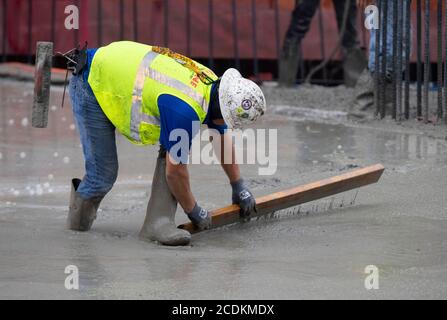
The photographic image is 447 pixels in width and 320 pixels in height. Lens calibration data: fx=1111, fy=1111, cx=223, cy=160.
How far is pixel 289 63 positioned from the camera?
12406 millimetres

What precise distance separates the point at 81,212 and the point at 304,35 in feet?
20.7

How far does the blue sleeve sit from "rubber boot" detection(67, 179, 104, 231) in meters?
0.82

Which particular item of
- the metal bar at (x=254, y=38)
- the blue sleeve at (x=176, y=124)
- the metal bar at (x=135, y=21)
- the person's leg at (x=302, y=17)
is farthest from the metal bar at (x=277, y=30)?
the blue sleeve at (x=176, y=124)

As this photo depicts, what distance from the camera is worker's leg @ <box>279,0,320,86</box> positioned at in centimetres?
1208

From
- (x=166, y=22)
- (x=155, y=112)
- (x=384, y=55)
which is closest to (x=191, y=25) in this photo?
(x=166, y=22)

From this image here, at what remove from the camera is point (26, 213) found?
695cm

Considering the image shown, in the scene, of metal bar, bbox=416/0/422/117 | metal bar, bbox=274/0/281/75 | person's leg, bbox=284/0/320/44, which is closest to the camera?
metal bar, bbox=416/0/422/117

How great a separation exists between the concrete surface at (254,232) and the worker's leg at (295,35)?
2.49 metres

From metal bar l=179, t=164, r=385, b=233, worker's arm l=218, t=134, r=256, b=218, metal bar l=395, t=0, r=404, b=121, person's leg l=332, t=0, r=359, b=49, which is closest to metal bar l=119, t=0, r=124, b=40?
person's leg l=332, t=0, r=359, b=49

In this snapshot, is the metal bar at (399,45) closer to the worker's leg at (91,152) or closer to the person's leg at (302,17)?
the person's leg at (302,17)

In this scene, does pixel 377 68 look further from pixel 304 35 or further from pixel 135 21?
pixel 135 21

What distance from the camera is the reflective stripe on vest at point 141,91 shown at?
581 centimetres

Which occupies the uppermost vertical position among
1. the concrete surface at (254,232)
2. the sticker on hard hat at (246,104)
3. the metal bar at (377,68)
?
the metal bar at (377,68)

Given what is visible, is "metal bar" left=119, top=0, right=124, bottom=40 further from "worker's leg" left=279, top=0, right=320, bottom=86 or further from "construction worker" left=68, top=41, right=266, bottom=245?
"construction worker" left=68, top=41, right=266, bottom=245
